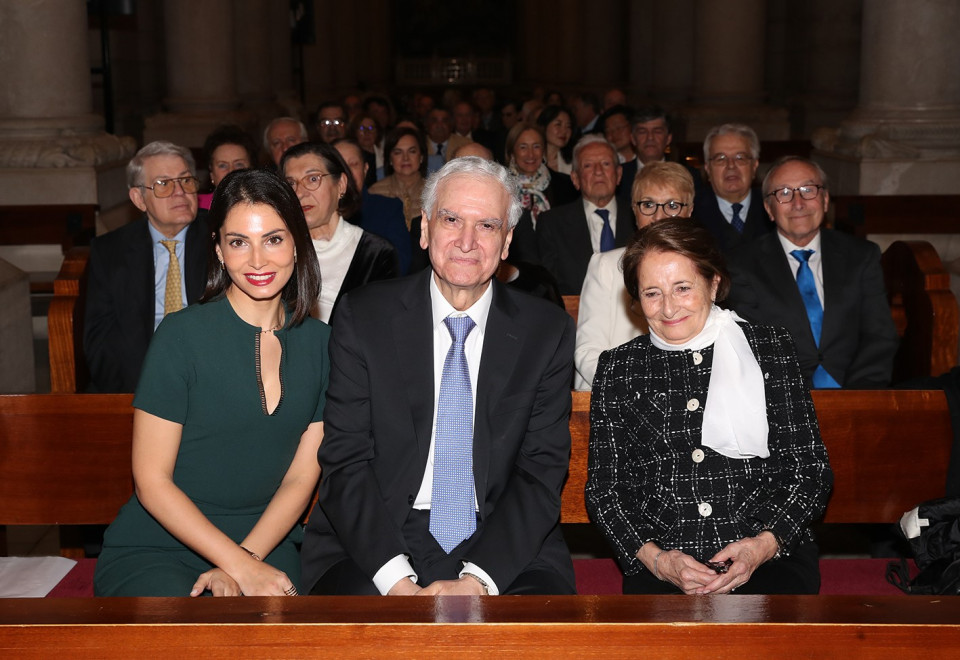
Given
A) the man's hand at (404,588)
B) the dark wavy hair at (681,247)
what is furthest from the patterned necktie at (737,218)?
the man's hand at (404,588)

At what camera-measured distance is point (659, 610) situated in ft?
7.31

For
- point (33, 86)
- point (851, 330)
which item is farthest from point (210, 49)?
point (851, 330)

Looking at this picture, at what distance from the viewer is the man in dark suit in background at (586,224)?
6199mm

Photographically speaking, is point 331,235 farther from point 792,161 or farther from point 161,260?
point 792,161

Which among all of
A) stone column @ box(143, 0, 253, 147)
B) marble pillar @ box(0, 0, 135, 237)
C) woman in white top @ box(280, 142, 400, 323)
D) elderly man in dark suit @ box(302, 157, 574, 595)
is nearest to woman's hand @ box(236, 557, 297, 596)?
elderly man in dark suit @ box(302, 157, 574, 595)

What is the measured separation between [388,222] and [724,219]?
1.99 meters

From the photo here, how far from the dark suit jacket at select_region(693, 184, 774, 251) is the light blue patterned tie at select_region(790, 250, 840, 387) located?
A: 1377 millimetres

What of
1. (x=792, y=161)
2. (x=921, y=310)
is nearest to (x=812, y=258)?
(x=792, y=161)

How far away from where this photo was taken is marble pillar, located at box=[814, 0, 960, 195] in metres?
9.37

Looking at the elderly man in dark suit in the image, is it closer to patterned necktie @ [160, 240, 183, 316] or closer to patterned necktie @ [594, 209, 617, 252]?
patterned necktie @ [160, 240, 183, 316]

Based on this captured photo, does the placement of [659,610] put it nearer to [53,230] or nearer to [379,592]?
[379,592]

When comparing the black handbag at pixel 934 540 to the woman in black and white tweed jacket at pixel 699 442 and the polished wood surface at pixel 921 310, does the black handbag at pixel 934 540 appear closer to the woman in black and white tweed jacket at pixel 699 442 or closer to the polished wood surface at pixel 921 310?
the woman in black and white tweed jacket at pixel 699 442

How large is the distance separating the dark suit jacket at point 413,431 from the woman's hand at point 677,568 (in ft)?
0.79

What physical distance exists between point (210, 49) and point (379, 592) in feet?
44.4
